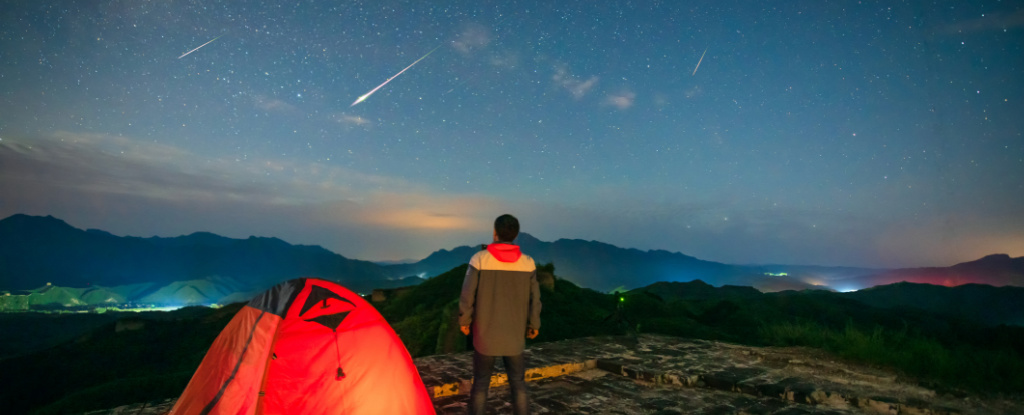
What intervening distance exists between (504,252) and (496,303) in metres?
0.45

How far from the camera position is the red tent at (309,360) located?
380 cm

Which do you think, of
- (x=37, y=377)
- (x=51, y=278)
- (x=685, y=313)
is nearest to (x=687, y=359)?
(x=685, y=313)

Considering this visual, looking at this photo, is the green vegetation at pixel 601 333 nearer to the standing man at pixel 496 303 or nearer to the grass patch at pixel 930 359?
the grass patch at pixel 930 359

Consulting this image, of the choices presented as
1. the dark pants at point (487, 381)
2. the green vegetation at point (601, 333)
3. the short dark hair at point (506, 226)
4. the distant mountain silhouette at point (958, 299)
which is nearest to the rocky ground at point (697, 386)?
the green vegetation at point (601, 333)

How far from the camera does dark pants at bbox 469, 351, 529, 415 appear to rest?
13.2ft

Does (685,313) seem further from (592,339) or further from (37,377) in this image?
(37,377)

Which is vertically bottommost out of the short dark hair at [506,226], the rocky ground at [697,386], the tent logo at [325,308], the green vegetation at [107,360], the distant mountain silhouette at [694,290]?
the green vegetation at [107,360]

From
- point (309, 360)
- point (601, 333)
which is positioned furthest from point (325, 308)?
point (601, 333)

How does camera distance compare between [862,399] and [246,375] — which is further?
[862,399]

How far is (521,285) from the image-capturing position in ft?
13.2

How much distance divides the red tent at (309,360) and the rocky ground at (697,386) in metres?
1.63

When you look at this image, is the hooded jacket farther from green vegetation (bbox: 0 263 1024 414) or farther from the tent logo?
green vegetation (bbox: 0 263 1024 414)

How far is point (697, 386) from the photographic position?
21.8ft

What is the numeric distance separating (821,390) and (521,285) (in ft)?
15.2
